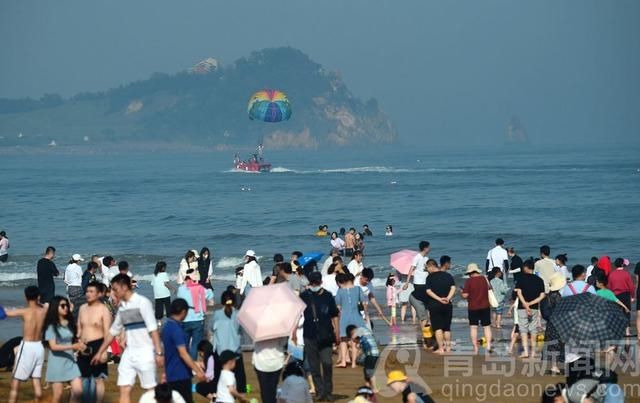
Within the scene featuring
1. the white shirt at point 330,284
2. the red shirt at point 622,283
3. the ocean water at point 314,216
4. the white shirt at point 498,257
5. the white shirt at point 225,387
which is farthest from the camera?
the ocean water at point 314,216

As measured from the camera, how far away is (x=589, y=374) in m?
9.54

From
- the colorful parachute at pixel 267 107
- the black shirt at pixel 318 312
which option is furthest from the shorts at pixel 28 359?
the colorful parachute at pixel 267 107

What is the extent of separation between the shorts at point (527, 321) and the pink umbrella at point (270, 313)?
500 centimetres

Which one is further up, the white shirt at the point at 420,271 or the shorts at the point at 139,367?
the white shirt at the point at 420,271

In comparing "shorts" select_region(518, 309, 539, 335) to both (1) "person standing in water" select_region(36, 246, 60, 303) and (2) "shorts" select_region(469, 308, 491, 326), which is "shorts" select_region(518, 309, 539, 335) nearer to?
(2) "shorts" select_region(469, 308, 491, 326)

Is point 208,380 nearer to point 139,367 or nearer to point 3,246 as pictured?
point 139,367

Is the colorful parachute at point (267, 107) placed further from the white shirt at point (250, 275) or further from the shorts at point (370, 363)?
the shorts at point (370, 363)

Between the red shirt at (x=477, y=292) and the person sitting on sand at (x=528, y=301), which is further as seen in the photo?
the red shirt at (x=477, y=292)

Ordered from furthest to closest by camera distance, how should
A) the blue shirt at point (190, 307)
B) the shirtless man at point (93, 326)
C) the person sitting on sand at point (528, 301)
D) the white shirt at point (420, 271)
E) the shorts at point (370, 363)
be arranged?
1. the white shirt at point (420, 271)
2. the person sitting on sand at point (528, 301)
3. the blue shirt at point (190, 307)
4. the shorts at point (370, 363)
5. the shirtless man at point (93, 326)

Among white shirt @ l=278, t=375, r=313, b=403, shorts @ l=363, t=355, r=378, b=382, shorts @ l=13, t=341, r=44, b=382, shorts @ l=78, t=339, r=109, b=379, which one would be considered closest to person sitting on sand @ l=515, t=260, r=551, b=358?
shorts @ l=363, t=355, r=378, b=382

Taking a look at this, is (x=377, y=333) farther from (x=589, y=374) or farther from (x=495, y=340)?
(x=589, y=374)

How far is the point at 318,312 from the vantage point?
38.5ft

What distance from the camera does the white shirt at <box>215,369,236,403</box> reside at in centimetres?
959

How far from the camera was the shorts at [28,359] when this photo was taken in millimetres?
10344
